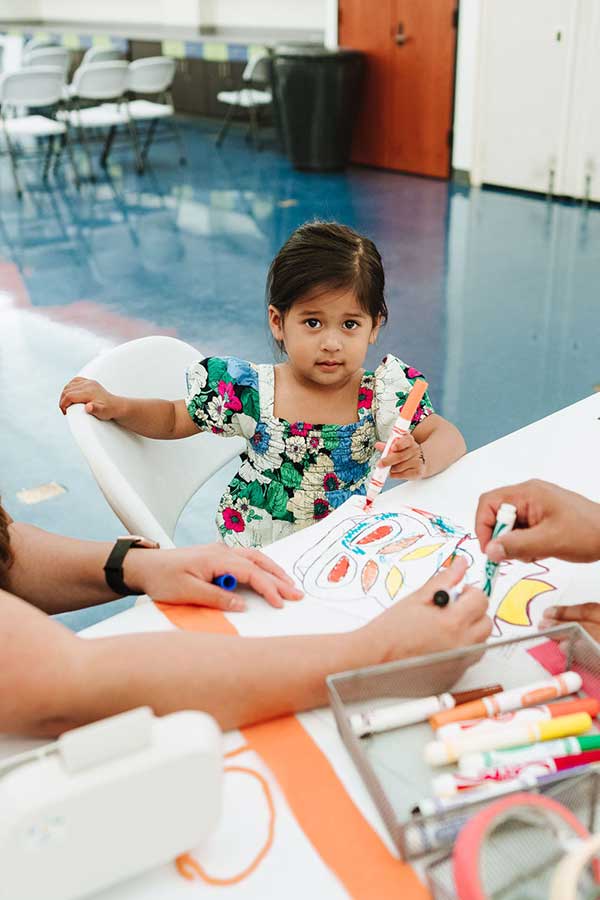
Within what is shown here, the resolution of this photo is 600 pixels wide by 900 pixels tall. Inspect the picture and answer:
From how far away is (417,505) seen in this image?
123 cm

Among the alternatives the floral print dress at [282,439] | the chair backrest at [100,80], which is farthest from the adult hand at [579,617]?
the chair backrest at [100,80]

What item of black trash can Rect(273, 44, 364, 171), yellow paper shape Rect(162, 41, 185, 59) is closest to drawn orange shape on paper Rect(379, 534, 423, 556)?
black trash can Rect(273, 44, 364, 171)

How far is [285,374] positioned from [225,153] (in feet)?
22.4

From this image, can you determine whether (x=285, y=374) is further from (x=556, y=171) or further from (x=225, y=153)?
(x=225, y=153)

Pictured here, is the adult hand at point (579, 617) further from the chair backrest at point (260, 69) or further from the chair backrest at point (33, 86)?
the chair backrest at point (260, 69)

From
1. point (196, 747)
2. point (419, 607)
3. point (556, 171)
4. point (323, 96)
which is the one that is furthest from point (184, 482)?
point (323, 96)

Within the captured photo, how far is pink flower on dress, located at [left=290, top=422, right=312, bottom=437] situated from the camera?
1.48m

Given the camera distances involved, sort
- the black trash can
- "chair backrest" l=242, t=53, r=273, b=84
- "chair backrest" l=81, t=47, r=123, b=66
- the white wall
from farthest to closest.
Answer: "chair backrest" l=81, t=47, r=123, b=66, "chair backrest" l=242, t=53, r=273, b=84, the black trash can, the white wall

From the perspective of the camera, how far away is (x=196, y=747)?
614mm

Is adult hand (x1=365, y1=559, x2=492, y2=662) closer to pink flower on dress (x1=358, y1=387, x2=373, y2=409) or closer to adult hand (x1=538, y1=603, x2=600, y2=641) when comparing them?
adult hand (x1=538, y1=603, x2=600, y2=641)

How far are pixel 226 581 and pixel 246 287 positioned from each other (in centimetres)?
367

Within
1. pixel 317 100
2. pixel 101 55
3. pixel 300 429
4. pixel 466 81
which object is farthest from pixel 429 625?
pixel 101 55

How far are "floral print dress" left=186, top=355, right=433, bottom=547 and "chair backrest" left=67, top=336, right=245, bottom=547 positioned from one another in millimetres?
93

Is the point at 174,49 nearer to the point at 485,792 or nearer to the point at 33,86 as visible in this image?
the point at 33,86
